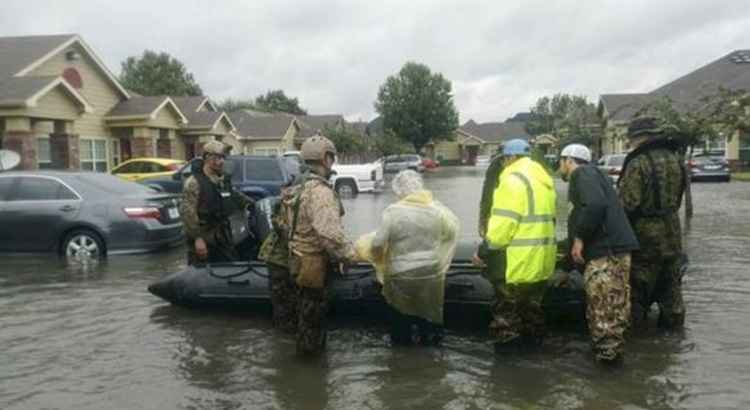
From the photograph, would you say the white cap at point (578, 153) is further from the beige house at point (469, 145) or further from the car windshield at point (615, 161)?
the beige house at point (469, 145)

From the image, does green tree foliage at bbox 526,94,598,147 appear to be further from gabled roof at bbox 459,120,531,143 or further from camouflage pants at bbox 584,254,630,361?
camouflage pants at bbox 584,254,630,361

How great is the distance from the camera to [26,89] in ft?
65.2

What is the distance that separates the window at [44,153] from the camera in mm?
21462

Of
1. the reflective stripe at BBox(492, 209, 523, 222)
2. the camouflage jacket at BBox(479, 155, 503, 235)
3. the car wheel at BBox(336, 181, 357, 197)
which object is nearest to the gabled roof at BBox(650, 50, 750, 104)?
the car wheel at BBox(336, 181, 357, 197)

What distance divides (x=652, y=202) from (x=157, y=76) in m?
72.9

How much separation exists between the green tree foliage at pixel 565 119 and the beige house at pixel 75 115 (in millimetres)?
16741

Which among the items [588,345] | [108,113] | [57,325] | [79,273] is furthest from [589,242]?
[108,113]

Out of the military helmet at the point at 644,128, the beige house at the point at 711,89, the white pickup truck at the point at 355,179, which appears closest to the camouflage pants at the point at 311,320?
the military helmet at the point at 644,128

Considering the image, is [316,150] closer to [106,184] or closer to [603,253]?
[603,253]

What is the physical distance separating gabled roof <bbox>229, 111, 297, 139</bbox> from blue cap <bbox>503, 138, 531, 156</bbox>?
45.8 metres

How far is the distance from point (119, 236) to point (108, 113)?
17353mm

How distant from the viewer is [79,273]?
991 centimetres

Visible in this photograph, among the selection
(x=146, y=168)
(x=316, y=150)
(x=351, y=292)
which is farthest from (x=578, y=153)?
(x=146, y=168)

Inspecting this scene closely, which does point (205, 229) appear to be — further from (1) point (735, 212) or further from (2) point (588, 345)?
(1) point (735, 212)
